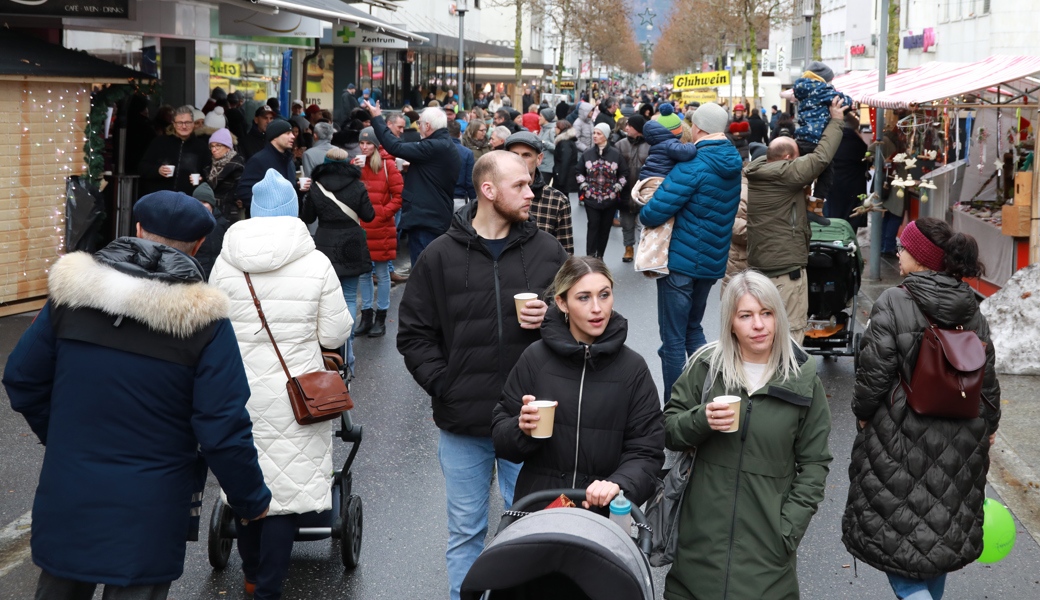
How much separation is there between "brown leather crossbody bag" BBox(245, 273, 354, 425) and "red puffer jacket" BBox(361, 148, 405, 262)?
5.69 meters

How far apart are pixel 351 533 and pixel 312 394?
821 mm

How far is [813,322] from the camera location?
28.5ft

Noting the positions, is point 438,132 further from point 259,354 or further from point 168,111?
point 259,354

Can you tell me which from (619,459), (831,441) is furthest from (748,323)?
(831,441)

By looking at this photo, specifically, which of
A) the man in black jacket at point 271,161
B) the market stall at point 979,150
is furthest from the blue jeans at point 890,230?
the man in black jacket at point 271,161

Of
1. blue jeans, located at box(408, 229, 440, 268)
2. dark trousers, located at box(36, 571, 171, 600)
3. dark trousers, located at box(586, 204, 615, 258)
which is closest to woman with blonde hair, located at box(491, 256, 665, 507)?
dark trousers, located at box(36, 571, 171, 600)

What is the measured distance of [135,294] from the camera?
127 inches

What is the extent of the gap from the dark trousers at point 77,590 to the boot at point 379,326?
6.85 m

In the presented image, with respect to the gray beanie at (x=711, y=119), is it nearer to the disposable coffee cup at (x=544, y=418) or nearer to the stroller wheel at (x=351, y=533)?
the stroller wheel at (x=351, y=533)

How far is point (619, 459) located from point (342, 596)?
73.1 inches

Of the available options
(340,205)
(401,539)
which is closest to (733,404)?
(401,539)

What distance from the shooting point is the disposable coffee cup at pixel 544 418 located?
334 centimetres

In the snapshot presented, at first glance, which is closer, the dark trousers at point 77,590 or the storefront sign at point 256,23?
the dark trousers at point 77,590

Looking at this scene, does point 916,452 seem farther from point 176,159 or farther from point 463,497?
point 176,159
